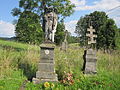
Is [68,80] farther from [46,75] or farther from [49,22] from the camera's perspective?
[49,22]

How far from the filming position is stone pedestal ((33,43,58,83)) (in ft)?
24.3

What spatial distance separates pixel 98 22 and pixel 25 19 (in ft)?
82.2

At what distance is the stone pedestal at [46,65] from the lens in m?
7.40

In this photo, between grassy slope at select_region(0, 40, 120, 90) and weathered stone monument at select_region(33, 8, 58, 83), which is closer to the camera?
grassy slope at select_region(0, 40, 120, 90)

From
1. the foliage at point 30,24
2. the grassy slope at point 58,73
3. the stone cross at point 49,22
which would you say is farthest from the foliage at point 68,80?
the foliage at point 30,24

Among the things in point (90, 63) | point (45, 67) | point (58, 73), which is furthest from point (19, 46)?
point (45, 67)

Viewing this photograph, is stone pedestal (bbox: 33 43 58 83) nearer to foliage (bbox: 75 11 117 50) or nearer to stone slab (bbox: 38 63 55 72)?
stone slab (bbox: 38 63 55 72)

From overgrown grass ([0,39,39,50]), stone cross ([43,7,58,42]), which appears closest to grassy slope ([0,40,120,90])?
stone cross ([43,7,58,42])

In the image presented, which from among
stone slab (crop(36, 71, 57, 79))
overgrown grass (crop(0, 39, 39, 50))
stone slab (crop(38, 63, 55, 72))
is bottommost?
stone slab (crop(36, 71, 57, 79))

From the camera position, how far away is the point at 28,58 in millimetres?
9508

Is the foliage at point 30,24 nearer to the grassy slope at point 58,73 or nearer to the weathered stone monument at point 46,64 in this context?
the grassy slope at point 58,73

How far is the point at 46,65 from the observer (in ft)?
24.6

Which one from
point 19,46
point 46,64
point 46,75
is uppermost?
point 19,46

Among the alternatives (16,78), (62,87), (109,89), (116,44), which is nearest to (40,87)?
(62,87)
